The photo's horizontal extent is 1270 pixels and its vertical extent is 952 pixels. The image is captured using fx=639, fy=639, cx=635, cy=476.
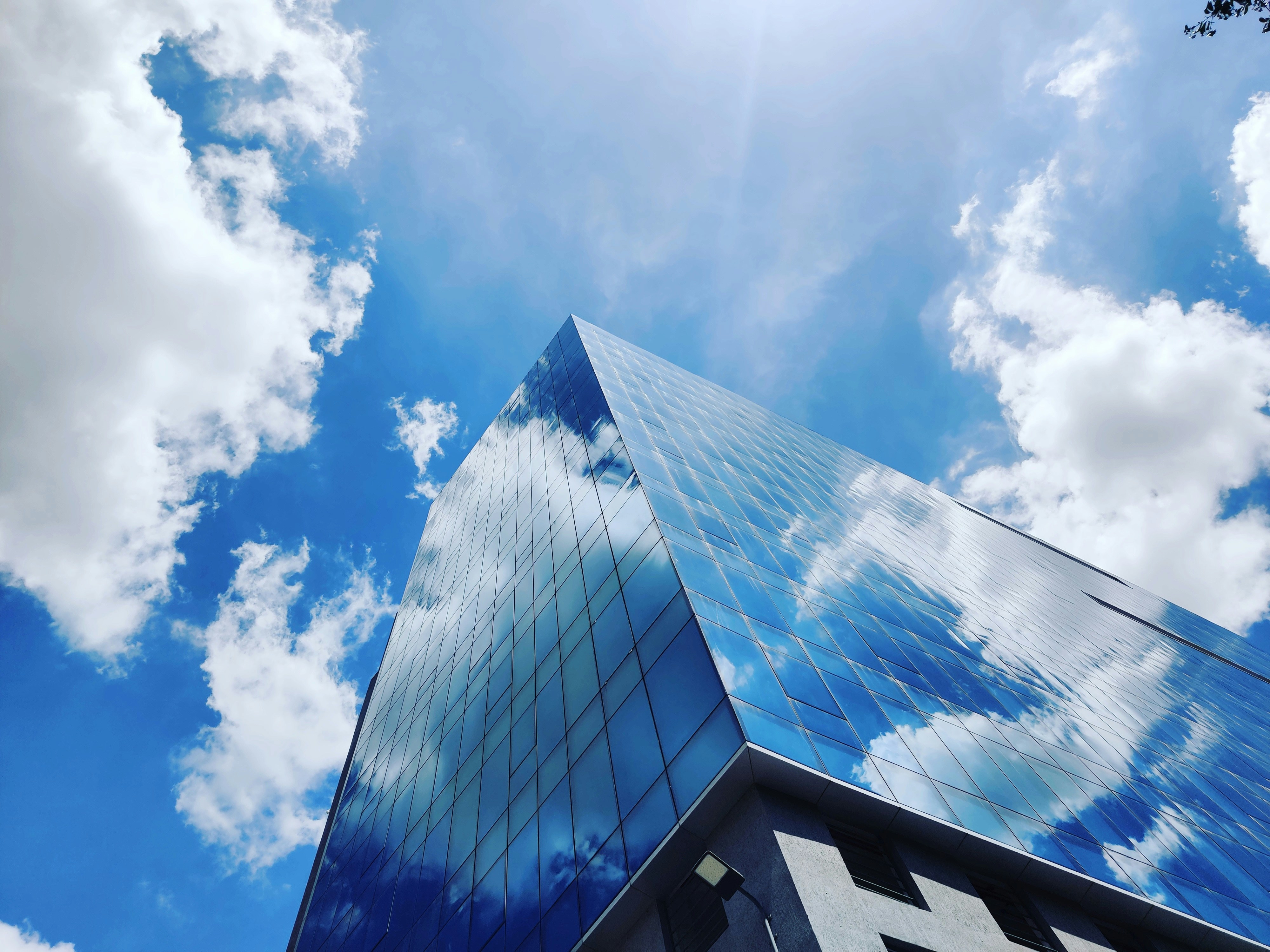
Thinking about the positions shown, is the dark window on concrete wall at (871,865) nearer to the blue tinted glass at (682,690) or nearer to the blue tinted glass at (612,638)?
the blue tinted glass at (682,690)

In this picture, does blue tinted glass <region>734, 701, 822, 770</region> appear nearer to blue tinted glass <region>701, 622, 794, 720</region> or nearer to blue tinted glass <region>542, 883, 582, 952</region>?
blue tinted glass <region>701, 622, 794, 720</region>

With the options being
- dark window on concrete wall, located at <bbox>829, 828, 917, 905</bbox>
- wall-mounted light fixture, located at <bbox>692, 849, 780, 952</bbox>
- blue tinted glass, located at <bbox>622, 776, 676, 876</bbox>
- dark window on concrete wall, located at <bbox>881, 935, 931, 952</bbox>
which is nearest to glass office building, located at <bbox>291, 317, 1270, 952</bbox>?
blue tinted glass, located at <bbox>622, 776, 676, 876</bbox>

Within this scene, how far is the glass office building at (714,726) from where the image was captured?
43.9 ft

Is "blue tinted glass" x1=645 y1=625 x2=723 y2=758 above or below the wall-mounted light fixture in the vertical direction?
above

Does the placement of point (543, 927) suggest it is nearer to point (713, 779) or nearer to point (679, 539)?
point (713, 779)

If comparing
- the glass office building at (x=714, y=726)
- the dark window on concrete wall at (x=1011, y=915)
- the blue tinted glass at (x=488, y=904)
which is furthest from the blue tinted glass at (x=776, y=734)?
the blue tinted glass at (x=488, y=904)

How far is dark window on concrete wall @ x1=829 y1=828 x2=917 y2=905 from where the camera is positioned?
470 inches

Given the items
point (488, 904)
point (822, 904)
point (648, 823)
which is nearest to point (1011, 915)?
point (822, 904)

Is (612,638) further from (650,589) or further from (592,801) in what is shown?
(592,801)

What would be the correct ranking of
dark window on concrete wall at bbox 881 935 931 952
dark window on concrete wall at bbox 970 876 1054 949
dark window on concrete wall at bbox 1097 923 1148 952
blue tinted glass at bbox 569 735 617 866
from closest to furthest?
dark window on concrete wall at bbox 881 935 931 952
dark window on concrete wall at bbox 970 876 1054 949
blue tinted glass at bbox 569 735 617 866
dark window on concrete wall at bbox 1097 923 1148 952

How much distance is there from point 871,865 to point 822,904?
106 inches

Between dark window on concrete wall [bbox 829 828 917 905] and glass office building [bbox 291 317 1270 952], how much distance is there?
17 centimetres

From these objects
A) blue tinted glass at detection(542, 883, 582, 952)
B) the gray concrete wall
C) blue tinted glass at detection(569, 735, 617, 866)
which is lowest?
the gray concrete wall

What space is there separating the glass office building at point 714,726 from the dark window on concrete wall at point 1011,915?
0.13 meters
